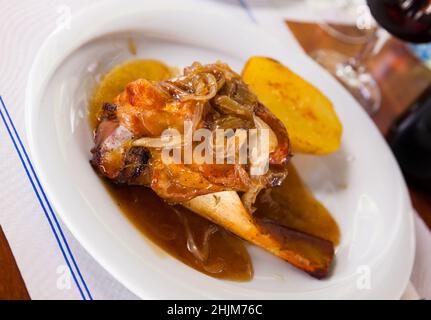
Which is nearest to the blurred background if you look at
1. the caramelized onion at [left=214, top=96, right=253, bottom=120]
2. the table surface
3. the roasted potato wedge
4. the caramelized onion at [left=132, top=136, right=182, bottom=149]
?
the table surface

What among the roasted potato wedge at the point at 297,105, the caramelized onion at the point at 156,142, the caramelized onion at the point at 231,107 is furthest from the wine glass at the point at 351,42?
the caramelized onion at the point at 156,142

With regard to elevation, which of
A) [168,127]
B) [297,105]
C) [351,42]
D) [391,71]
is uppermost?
[168,127]

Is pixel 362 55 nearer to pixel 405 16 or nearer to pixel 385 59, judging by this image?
pixel 385 59

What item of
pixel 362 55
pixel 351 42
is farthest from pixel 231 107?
pixel 351 42

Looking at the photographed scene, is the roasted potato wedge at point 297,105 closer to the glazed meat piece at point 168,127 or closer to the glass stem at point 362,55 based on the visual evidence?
the glazed meat piece at point 168,127

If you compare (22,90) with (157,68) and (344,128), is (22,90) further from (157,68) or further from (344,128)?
(344,128)
